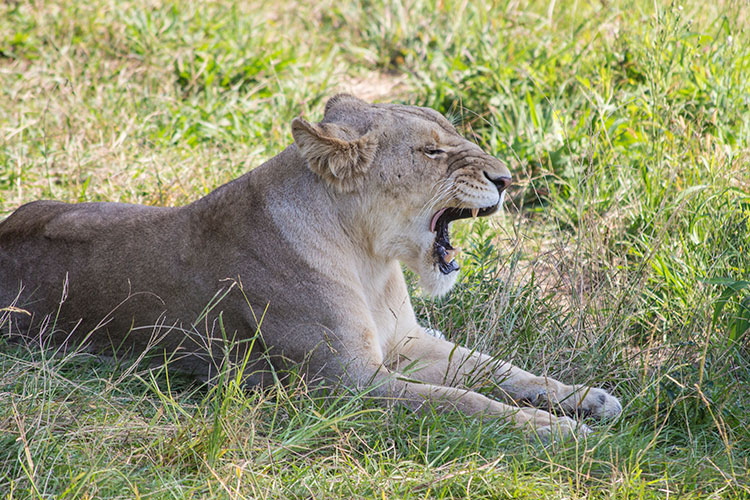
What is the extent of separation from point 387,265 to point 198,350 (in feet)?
2.58

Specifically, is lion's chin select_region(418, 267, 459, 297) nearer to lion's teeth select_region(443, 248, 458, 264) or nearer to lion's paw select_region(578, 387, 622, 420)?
lion's teeth select_region(443, 248, 458, 264)

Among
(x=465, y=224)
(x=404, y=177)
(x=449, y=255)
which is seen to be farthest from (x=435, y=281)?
(x=465, y=224)

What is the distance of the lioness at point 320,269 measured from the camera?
128 inches

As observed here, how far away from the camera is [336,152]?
321 centimetres

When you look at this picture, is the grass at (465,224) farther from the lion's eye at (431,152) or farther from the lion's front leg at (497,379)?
the lion's eye at (431,152)

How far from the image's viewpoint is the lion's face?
327cm

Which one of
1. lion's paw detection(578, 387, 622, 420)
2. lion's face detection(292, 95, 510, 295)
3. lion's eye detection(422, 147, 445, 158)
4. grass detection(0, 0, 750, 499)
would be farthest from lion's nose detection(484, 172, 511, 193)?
lion's paw detection(578, 387, 622, 420)

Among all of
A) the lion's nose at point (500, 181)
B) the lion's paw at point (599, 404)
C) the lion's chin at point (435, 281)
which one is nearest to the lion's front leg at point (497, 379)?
the lion's paw at point (599, 404)

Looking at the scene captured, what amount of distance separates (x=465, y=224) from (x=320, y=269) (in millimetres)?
1849

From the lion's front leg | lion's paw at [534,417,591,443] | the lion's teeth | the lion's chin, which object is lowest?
the lion's front leg

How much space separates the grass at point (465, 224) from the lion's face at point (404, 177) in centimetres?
55

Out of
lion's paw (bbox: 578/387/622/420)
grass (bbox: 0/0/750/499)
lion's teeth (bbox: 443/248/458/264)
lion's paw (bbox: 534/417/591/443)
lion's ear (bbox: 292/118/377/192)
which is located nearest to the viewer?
grass (bbox: 0/0/750/499)

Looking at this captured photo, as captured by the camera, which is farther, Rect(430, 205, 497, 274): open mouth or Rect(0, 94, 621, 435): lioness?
Rect(430, 205, 497, 274): open mouth

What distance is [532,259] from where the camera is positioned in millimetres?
4457
